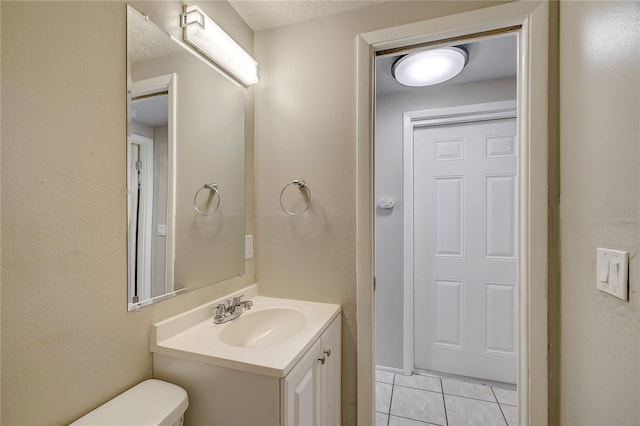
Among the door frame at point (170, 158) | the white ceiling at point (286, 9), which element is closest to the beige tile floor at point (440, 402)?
the door frame at point (170, 158)

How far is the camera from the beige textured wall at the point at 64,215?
0.65 m

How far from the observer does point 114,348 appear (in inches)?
34.1

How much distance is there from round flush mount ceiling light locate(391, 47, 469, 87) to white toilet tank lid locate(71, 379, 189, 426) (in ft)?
6.12

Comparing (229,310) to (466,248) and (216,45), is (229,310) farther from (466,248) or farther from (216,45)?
(466,248)

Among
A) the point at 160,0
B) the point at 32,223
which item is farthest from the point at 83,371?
the point at 160,0

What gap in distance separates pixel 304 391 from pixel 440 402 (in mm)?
1426

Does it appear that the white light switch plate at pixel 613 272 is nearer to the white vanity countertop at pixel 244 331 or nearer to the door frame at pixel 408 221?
the white vanity countertop at pixel 244 331

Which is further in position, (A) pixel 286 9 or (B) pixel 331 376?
(A) pixel 286 9

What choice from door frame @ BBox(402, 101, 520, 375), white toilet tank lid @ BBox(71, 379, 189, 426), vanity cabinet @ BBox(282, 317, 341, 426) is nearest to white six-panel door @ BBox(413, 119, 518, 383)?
door frame @ BBox(402, 101, 520, 375)

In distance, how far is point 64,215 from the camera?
75 centimetres

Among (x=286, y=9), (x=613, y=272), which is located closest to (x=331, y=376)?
(x=613, y=272)

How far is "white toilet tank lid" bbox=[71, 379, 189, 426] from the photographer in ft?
2.45

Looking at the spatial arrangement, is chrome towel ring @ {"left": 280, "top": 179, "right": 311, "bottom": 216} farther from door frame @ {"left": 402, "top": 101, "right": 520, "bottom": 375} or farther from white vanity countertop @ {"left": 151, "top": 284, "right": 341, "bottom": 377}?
door frame @ {"left": 402, "top": 101, "right": 520, "bottom": 375}

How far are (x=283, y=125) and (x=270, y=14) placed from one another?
55 cm
